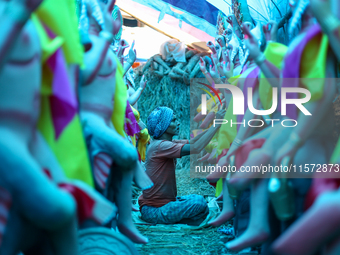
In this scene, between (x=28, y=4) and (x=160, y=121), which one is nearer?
(x=28, y=4)

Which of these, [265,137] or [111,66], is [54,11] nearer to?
[111,66]

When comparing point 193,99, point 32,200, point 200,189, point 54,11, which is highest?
point 54,11

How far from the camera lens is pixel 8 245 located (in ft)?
3.65

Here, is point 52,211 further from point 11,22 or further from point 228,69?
point 228,69

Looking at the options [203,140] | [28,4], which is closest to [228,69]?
[203,140]

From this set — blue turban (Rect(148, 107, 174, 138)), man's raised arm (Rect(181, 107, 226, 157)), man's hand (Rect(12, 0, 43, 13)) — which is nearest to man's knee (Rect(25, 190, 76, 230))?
man's hand (Rect(12, 0, 43, 13))

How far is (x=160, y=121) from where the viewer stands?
3727mm

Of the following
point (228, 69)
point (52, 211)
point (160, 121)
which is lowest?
point (160, 121)

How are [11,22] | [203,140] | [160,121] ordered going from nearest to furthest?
[11,22] < [203,140] < [160,121]

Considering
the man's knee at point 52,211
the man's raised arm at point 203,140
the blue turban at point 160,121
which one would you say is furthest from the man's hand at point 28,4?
the blue turban at point 160,121

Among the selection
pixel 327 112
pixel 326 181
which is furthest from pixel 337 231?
pixel 327 112

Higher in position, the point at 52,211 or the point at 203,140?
the point at 52,211

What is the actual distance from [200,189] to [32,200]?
5035 millimetres

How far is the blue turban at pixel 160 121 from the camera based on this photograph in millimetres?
3699
